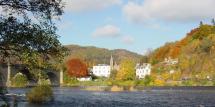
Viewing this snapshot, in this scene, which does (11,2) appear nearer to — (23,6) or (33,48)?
(23,6)

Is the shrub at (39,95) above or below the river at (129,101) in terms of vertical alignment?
above

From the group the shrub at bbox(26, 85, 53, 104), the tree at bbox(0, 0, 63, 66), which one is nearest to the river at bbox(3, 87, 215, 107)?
the shrub at bbox(26, 85, 53, 104)

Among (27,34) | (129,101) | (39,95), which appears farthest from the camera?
(129,101)

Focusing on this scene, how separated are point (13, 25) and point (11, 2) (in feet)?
2.91

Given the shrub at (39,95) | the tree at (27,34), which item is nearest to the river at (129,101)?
the shrub at (39,95)

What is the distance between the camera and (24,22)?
19125mm

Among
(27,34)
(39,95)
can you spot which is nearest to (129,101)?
(39,95)

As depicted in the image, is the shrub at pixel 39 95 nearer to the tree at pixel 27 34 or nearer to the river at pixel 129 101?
the river at pixel 129 101

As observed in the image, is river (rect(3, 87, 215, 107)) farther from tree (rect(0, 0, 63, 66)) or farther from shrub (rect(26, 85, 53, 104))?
tree (rect(0, 0, 63, 66))

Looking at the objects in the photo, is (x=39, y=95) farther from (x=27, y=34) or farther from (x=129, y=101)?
(x=27, y=34)

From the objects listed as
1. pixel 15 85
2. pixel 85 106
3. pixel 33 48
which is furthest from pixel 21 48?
pixel 15 85

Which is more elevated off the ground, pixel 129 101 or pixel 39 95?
pixel 39 95

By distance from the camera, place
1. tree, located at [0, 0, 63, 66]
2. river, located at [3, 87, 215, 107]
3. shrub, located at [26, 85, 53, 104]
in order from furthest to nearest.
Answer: river, located at [3, 87, 215, 107]
shrub, located at [26, 85, 53, 104]
tree, located at [0, 0, 63, 66]

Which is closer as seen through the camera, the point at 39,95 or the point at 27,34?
the point at 27,34
